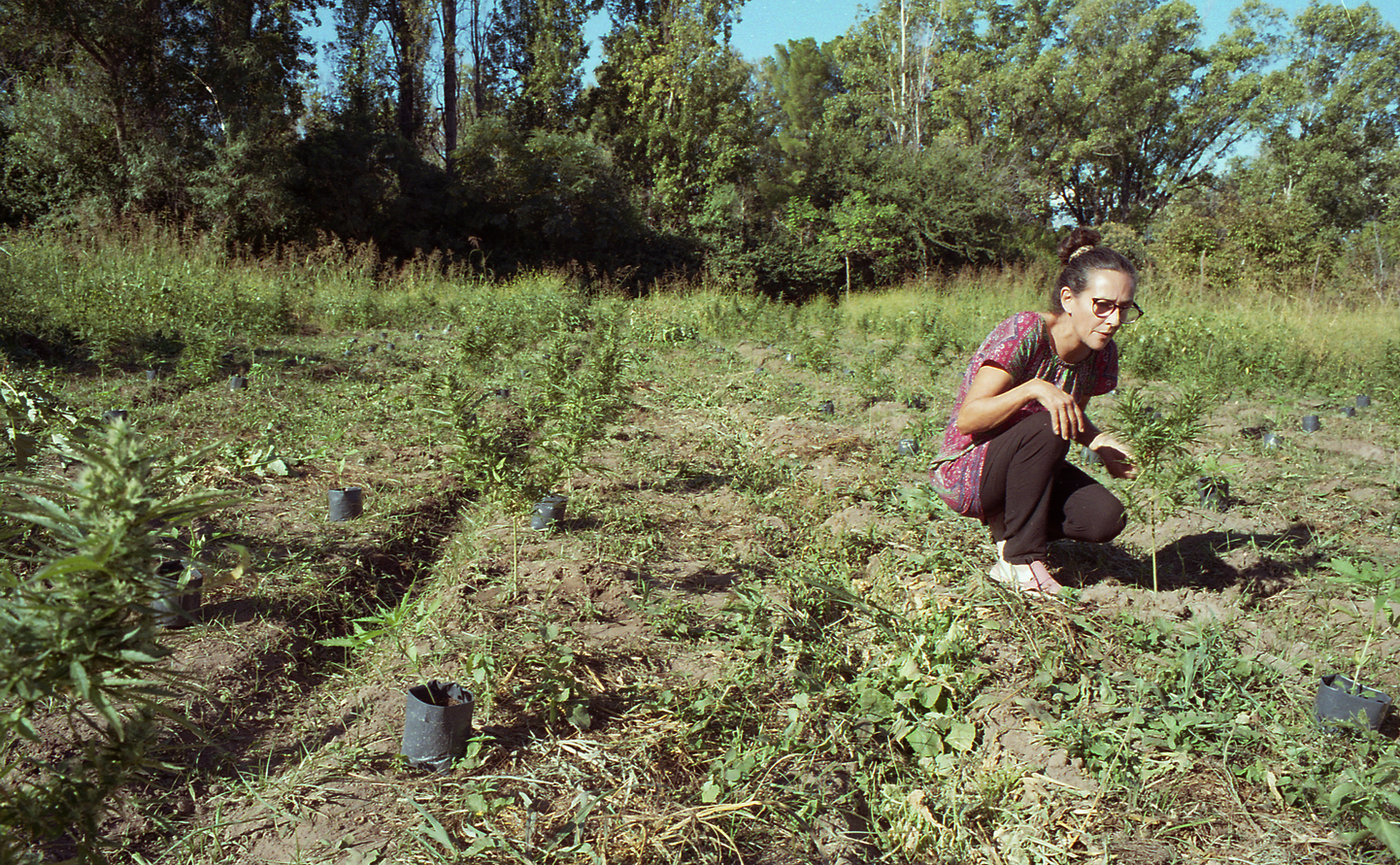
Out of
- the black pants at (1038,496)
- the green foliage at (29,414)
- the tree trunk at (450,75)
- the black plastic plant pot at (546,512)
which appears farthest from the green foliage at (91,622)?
the tree trunk at (450,75)

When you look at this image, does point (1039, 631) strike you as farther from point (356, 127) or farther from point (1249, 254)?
point (356, 127)

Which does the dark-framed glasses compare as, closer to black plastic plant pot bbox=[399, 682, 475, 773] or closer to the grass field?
the grass field

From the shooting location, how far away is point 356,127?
597 inches

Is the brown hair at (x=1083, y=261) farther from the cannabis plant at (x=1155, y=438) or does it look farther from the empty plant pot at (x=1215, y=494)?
the empty plant pot at (x=1215, y=494)

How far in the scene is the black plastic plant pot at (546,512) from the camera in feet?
11.0

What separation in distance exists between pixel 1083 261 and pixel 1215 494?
5.63 feet

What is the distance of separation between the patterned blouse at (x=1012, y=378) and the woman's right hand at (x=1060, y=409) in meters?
0.19

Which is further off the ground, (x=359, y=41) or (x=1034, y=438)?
(x=359, y=41)

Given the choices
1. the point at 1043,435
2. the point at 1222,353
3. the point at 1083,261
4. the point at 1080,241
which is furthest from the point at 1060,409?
the point at 1222,353

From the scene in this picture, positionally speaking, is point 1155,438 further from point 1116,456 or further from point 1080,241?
point 1080,241

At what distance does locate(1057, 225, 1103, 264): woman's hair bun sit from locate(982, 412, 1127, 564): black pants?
2.13 feet

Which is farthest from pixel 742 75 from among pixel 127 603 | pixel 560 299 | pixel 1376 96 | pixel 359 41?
pixel 1376 96

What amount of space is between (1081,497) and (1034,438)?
10.8 inches

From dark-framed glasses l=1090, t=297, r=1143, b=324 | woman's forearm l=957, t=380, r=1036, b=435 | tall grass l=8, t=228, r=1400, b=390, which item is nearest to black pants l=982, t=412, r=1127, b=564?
woman's forearm l=957, t=380, r=1036, b=435
